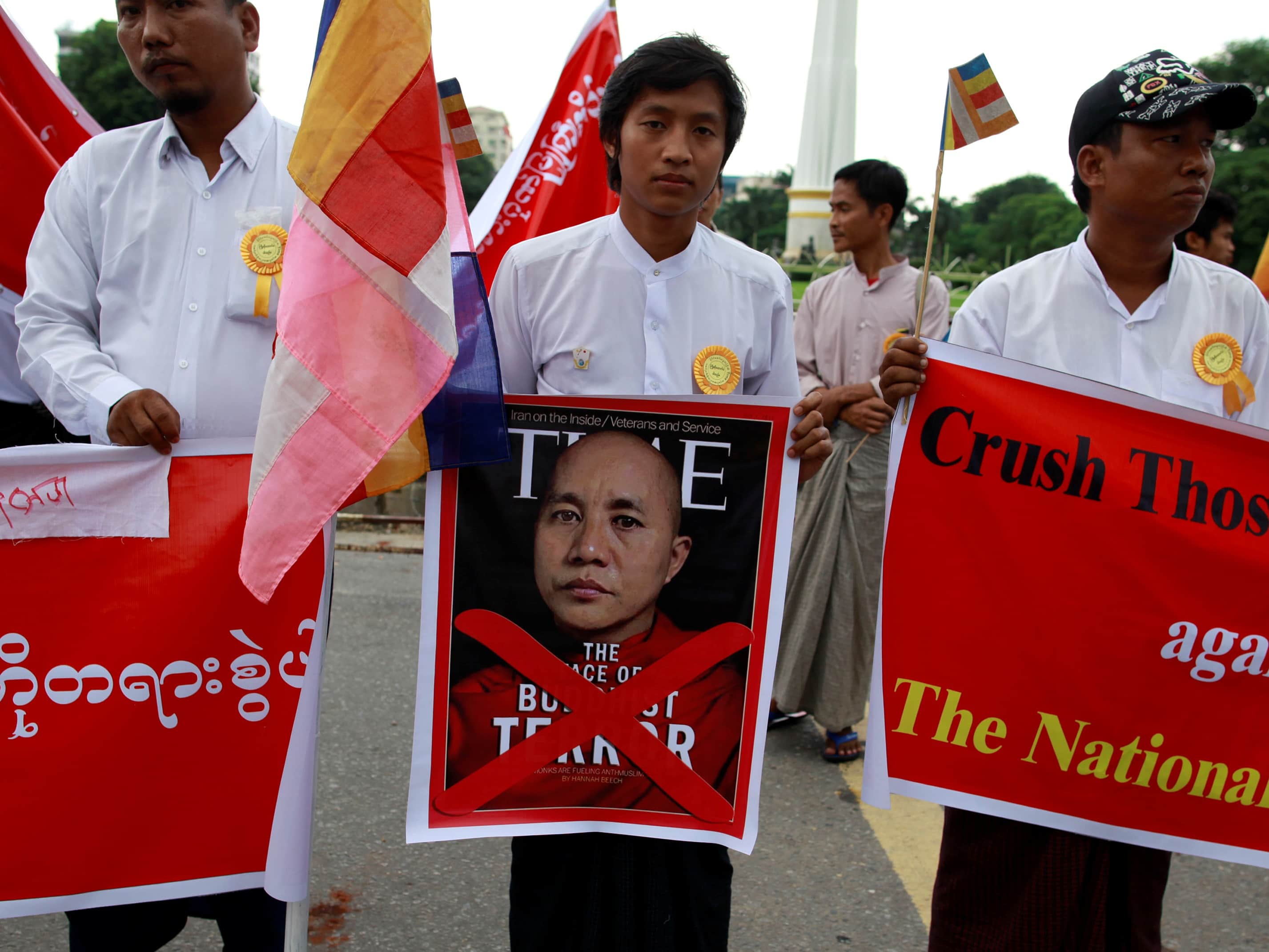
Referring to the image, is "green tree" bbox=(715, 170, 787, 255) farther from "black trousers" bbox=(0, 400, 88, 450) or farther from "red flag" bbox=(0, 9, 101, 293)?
"black trousers" bbox=(0, 400, 88, 450)

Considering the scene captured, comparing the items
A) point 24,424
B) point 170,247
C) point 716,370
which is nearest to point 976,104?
point 716,370

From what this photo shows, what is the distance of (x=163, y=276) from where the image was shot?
214 centimetres

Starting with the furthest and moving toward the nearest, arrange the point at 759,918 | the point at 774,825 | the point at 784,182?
the point at 784,182 < the point at 774,825 < the point at 759,918

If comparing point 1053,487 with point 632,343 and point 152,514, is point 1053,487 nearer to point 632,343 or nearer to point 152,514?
point 632,343

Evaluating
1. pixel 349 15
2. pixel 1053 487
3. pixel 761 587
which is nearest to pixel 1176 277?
pixel 1053 487

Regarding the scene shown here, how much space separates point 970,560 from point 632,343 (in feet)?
2.55

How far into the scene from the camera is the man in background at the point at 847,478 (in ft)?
13.1

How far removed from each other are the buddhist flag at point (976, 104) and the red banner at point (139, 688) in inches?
57.8

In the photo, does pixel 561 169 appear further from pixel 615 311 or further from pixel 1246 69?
pixel 1246 69

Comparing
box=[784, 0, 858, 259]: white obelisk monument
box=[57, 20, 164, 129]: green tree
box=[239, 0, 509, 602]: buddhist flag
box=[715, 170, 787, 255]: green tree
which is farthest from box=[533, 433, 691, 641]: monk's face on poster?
box=[715, 170, 787, 255]: green tree

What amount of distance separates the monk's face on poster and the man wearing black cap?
534mm

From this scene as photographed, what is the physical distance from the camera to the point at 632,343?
6.94 feet

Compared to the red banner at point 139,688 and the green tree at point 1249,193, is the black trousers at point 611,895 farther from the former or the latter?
the green tree at point 1249,193

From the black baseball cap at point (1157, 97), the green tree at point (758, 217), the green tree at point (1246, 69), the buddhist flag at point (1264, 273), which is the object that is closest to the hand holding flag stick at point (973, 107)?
the black baseball cap at point (1157, 97)
